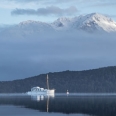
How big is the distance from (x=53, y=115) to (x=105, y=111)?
40.5 ft

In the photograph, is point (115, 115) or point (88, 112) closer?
point (115, 115)

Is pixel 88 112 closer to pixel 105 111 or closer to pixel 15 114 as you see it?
pixel 105 111

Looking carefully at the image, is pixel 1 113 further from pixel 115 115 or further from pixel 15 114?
pixel 115 115

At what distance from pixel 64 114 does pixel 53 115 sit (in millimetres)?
3281

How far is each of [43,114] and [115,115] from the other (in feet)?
48.7

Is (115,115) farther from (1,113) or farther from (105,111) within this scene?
(1,113)

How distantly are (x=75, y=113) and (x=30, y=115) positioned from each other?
10.1 m

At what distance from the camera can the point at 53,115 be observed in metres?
117

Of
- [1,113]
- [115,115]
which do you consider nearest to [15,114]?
[1,113]

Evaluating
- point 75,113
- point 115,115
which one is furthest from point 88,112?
point 115,115

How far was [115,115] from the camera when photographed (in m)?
113

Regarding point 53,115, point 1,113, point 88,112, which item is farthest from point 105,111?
point 1,113

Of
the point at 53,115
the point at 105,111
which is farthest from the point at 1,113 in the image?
the point at 105,111

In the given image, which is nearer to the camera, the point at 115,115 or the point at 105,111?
the point at 115,115
